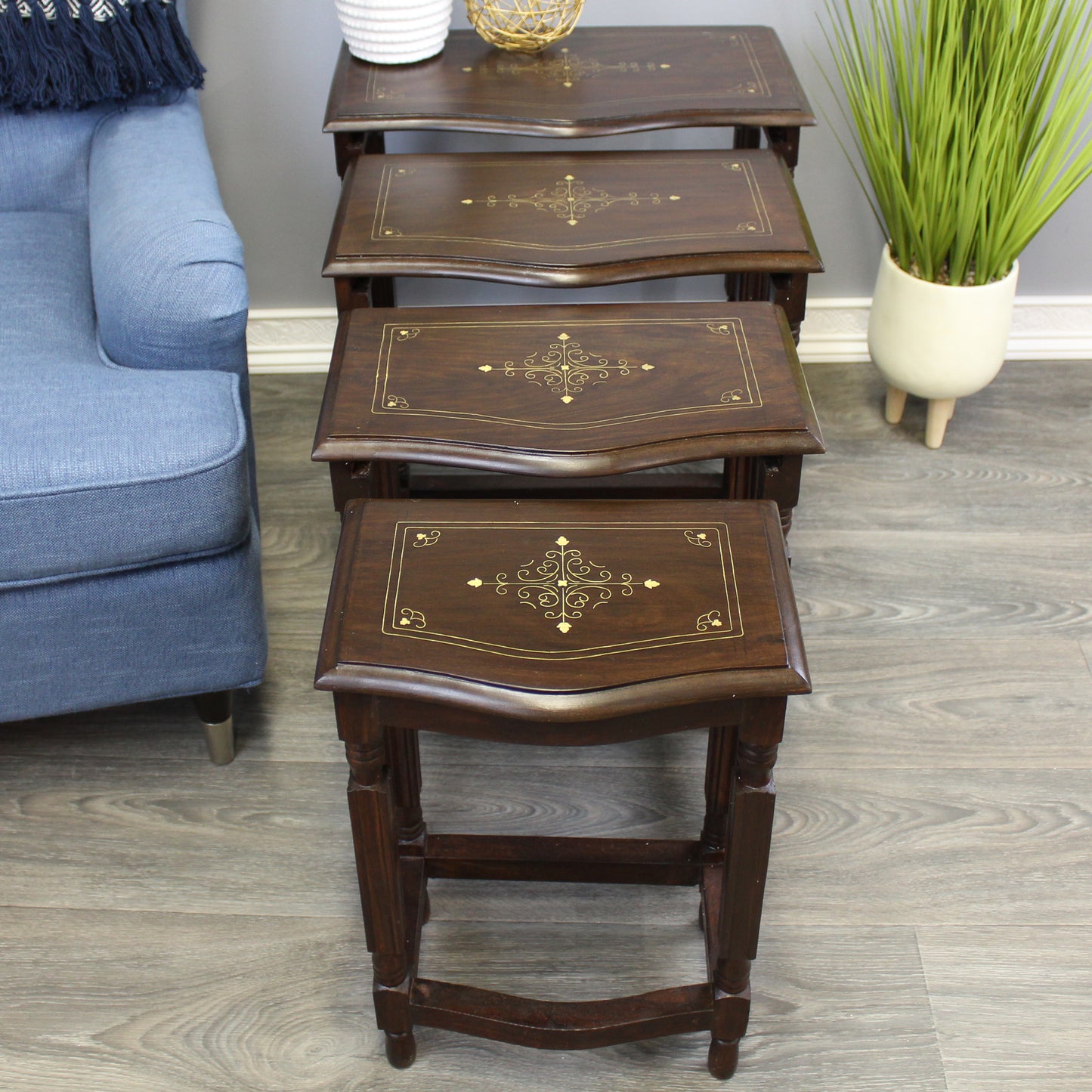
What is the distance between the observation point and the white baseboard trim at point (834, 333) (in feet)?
7.07

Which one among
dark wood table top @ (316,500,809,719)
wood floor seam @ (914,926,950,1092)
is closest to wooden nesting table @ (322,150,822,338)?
dark wood table top @ (316,500,809,719)

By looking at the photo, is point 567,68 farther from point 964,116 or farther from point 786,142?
point 964,116

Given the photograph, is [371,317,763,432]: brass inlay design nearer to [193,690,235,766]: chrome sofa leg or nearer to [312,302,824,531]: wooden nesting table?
[312,302,824,531]: wooden nesting table

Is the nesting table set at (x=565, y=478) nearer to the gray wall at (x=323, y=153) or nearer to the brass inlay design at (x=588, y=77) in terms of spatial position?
the brass inlay design at (x=588, y=77)

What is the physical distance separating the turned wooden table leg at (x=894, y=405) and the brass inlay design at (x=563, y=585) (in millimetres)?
1125

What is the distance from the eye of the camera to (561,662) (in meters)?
0.94

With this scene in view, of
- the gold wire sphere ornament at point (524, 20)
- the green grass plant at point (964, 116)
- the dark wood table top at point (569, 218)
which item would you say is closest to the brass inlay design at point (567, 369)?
the dark wood table top at point (569, 218)

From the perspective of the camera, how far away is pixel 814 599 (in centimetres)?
171

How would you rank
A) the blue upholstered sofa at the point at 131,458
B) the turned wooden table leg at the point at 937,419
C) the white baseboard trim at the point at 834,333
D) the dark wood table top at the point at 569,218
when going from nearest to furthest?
the blue upholstered sofa at the point at 131,458 < the dark wood table top at the point at 569,218 < the turned wooden table leg at the point at 937,419 < the white baseboard trim at the point at 834,333

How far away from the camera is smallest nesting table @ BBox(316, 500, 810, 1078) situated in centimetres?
93

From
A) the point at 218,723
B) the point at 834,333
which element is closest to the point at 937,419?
the point at 834,333

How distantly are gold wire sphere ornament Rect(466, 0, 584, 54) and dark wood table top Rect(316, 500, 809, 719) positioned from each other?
0.85 metres

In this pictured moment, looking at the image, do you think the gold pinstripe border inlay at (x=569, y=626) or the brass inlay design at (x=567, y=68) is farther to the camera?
the brass inlay design at (x=567, y=68)

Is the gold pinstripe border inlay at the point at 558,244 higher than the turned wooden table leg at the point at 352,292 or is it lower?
higher
